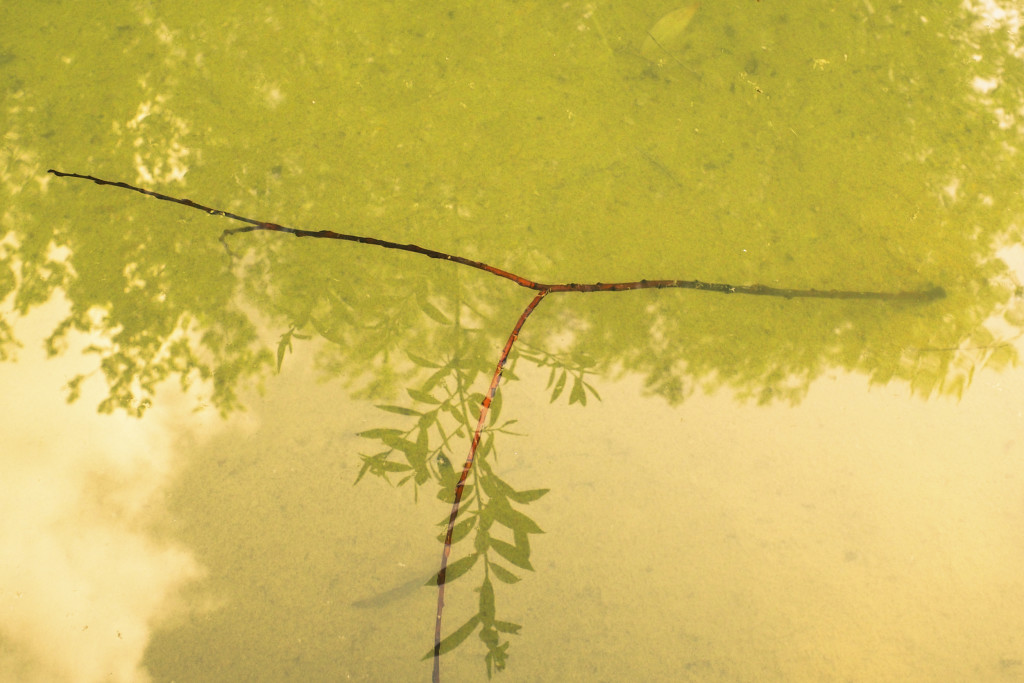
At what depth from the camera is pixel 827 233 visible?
0.95 meters

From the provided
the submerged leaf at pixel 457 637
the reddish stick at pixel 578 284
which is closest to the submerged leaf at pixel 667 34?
the reddish stick at pixel 578 284

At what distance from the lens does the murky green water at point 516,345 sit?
855mm

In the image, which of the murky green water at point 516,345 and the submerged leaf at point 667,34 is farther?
the submerged leaf at point 667,34

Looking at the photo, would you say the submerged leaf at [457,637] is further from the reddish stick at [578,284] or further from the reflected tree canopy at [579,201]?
the reddish stick at [578,284]

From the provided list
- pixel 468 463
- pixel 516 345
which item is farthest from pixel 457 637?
pixel 516 345

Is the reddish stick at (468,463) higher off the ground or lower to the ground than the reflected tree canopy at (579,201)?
lower

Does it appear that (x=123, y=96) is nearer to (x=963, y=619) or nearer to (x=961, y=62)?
(x=961, y=62)

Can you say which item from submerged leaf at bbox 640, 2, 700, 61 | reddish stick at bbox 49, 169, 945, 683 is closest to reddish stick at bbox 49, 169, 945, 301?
reddish stick at bbox 49, 169, 945, 683

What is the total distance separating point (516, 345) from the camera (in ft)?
2.99

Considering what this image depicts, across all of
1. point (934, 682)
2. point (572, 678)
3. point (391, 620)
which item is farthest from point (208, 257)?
point (934, 682)

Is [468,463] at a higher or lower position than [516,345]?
lower

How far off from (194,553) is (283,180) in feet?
1.92

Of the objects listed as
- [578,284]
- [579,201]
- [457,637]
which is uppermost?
[579,201]

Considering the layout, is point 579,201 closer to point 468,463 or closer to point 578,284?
point 578,284
